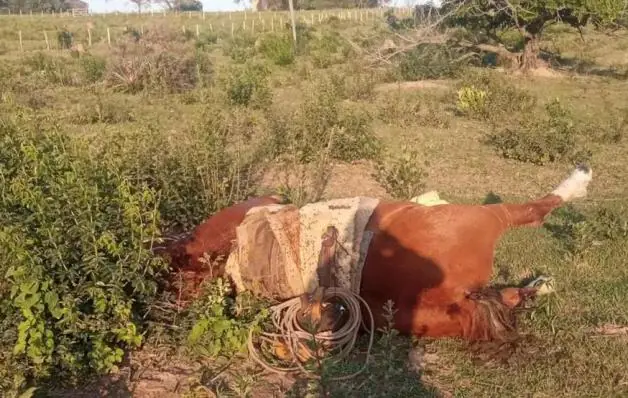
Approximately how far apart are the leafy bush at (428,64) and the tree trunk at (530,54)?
1.40 meters

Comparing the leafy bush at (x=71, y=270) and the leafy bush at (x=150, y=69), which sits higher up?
the leafy bush at (x=150, y=69)

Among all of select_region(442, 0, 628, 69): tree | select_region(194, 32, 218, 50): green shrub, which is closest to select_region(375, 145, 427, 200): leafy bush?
select_region(442, 0, 628, 69): tree

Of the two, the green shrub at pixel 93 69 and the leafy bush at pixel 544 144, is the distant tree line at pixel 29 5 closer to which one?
the green shrub at pixel 93 69

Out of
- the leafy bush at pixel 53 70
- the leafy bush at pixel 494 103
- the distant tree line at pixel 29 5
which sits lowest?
the leafy bush at pixel 494 103

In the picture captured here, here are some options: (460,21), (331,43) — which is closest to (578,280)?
(460,21)

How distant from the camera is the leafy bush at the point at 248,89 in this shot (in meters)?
12.3

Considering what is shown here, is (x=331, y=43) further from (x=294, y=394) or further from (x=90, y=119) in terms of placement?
(x=294, y=394)

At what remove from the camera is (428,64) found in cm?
1691

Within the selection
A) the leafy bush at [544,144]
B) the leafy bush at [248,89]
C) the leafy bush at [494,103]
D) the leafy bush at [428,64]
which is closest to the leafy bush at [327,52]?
the leafy bush at [428,64]

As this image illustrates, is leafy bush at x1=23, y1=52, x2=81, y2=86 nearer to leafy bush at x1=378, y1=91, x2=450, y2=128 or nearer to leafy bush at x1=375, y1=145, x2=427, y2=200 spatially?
leafy bush at x1=378, y1=91, x2=450, y2=128

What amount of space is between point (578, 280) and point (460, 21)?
42.0 feet

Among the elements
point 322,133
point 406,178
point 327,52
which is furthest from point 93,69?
point 406,178

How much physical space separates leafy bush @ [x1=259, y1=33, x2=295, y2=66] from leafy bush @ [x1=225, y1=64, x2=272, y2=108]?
6.80 m

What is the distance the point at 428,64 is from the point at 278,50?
196 inches
